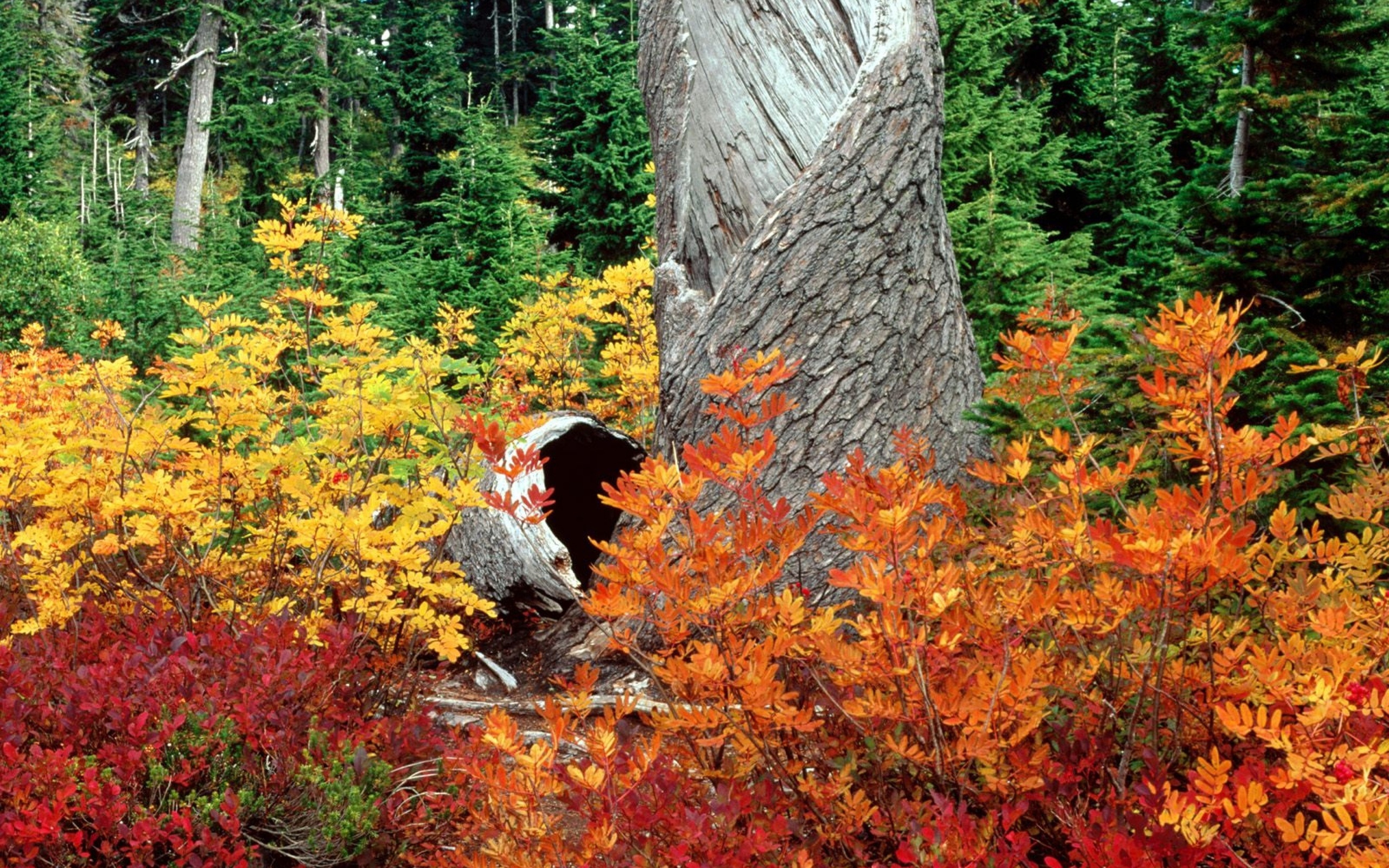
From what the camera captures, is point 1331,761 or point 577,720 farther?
point 577,720

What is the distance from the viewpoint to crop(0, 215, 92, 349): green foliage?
12.8 metres

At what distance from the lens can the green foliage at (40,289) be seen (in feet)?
42.0

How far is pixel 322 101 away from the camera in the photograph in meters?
20.1

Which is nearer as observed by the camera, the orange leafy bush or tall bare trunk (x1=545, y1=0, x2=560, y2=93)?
the orange leafy bush

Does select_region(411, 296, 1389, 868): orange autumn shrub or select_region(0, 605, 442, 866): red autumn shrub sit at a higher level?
select_region(411, 296, 1389, 868): orange autumn shrub

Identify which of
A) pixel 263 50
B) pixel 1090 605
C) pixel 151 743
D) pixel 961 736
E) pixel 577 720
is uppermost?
pixel 263 50

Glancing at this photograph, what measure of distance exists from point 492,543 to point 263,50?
17.8m

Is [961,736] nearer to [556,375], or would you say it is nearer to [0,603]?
[0,603]

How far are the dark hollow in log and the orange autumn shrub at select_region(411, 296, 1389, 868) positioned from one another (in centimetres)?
325

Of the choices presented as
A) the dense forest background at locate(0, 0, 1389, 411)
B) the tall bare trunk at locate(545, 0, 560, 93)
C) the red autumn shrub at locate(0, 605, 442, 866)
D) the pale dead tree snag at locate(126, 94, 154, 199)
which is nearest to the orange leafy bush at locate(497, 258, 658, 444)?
the dense forest background at locate(0, 0, 1389, 411)

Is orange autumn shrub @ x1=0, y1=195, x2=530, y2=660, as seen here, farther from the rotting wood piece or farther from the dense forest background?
the dense forest background

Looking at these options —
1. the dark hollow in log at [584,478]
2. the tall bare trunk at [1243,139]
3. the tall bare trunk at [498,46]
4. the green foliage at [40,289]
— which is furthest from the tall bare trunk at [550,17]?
the tall bare trunk at [1243,139]

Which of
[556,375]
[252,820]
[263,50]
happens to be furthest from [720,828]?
[263,50]

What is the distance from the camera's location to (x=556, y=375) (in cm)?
752
